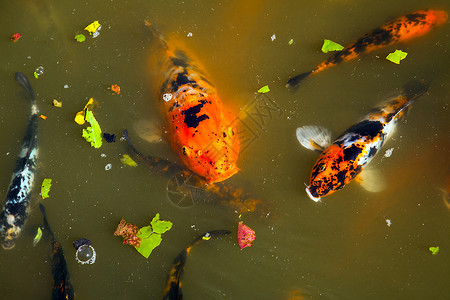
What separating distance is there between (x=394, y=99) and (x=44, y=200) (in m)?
3.33

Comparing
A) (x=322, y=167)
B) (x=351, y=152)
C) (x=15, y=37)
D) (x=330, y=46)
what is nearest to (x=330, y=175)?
(x=322, y=167)

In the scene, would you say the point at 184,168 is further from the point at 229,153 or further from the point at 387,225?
the point at 387,225

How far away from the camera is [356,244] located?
3.37 metres

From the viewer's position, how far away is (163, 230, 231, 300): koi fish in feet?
10.7

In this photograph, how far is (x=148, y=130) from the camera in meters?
3.58

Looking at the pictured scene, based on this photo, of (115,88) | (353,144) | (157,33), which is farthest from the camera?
(157,33)

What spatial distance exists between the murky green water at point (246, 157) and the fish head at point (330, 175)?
0.27m

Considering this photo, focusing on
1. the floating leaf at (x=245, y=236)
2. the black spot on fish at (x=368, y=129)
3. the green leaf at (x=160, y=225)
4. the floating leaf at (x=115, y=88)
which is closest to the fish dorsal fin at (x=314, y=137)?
the black spot on fish at (x=368, y=129)

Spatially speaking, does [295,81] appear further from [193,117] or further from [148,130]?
[148,130]

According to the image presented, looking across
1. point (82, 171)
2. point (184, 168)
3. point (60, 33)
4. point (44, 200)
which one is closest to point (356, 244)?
point (184, 168)

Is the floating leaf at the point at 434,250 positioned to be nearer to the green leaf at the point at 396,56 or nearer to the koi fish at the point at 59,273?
the green leaf at the point at 396,56

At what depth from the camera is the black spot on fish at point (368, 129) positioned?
128 inches

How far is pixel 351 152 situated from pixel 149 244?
191cm

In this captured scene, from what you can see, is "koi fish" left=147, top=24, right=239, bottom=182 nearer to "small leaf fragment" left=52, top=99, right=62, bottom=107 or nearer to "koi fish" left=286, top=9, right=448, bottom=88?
"koi fish" left=286, top=9, right=448, bottom=88
